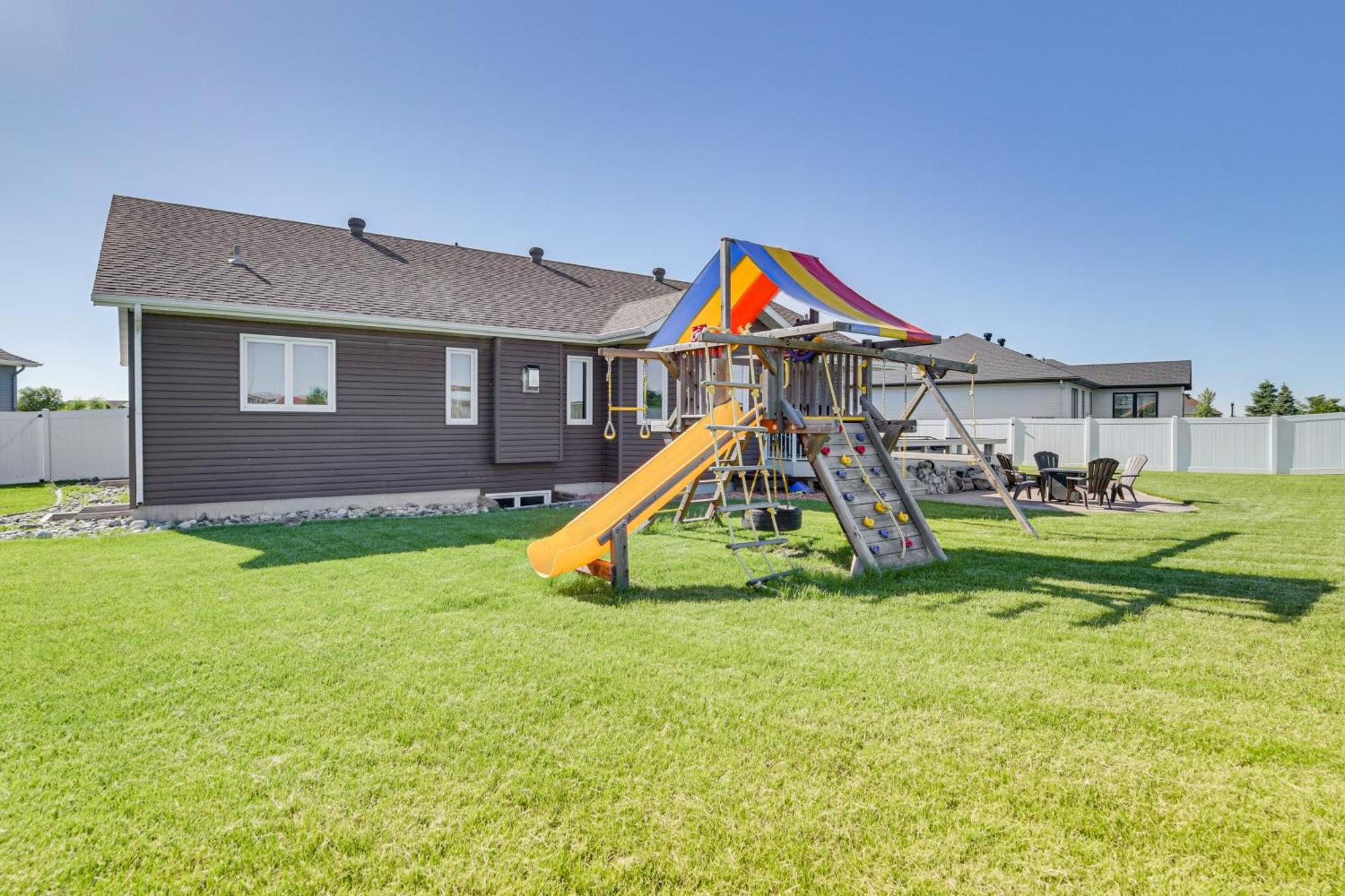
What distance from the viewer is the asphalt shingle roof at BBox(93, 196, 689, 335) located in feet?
34.0

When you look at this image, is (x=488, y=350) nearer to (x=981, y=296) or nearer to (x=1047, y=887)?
(x=1047, y=887)

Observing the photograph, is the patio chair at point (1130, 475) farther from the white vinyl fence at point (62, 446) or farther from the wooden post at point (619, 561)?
the white vinyl fence at point (62, 446)

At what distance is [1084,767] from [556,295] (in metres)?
13.4

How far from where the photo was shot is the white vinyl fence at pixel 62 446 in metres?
17.2

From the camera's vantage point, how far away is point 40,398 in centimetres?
3127

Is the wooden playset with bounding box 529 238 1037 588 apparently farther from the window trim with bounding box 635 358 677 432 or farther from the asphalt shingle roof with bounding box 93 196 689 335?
the asphalt shingle roof with bounding box 93 196 689 335

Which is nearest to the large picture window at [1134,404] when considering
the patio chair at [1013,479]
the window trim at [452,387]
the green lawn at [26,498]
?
the patio chair at [1013,479]

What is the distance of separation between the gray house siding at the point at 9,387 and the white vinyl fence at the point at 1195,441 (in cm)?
3397

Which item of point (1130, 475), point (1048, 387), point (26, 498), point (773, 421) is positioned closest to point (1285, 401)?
point (1048, 387)

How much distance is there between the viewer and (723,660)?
4.15m

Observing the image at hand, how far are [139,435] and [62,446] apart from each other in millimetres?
11546

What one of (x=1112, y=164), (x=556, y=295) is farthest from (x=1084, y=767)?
(x=1112, y=164)

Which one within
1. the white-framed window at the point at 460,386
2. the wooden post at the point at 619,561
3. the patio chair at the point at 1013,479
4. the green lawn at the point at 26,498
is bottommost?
the green lawn at the point at 26,498

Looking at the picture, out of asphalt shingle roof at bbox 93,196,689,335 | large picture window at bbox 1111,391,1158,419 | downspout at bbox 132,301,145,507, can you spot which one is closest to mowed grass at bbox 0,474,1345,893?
downspout at bbox 132,301,145,507
